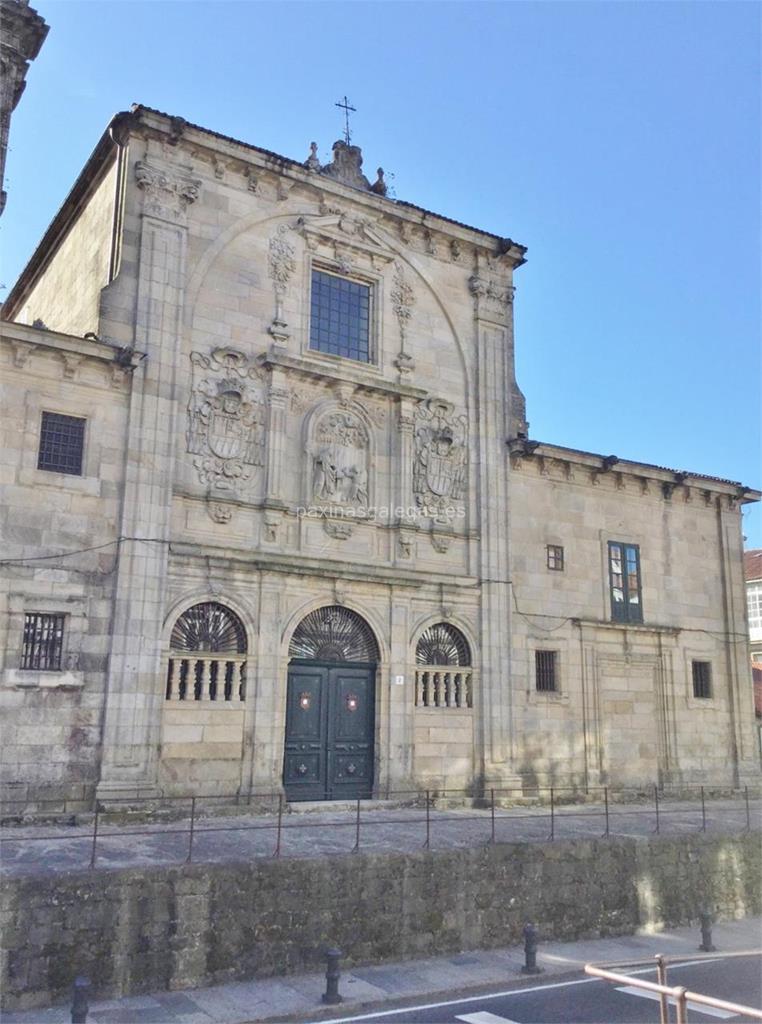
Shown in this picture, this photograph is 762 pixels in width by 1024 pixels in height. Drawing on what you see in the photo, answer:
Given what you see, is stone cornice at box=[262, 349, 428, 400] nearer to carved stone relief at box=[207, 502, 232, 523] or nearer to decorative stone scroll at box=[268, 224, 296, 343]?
decorative stone scroll at box=[268, 224, 296, 343]

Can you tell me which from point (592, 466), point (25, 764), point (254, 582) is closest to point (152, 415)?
point (254, 582)

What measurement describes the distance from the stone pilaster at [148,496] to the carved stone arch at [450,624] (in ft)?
18.8

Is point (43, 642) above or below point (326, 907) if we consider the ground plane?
above

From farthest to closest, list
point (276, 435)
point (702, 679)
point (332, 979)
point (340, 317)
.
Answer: point (702, 679)
point (340, 317)
point (276, 435)
point (332, 979)

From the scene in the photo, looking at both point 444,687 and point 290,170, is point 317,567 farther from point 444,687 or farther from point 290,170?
point 290,170

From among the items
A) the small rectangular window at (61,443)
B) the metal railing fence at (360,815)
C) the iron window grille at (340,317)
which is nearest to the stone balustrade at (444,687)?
the metal railing fence at (360,815)

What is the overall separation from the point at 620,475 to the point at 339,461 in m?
8.57

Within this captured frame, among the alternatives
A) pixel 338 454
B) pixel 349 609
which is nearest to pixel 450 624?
pixel 349 609

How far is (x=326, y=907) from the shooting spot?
1219 cm

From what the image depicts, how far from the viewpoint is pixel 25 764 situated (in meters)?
14.8

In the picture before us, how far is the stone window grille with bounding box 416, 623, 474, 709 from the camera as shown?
19672 mm

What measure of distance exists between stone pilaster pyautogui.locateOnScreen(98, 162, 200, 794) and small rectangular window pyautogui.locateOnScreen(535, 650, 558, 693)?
9512 mm

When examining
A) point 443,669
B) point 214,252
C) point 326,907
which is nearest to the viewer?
point 326,907

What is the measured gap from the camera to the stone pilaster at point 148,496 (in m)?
15.7
